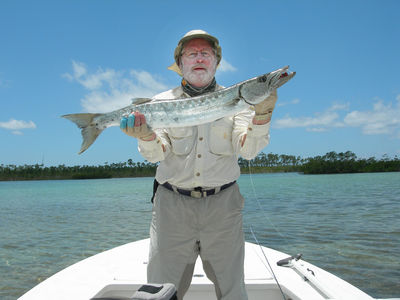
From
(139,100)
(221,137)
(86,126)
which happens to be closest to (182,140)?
(221,137)

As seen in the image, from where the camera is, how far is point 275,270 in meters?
4.29

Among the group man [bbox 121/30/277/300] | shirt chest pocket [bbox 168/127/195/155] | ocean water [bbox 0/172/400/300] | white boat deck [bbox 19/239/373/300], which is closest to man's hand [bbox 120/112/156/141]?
man [bbox 121/30/277/300]

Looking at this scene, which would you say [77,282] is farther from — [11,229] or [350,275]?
[11,229]

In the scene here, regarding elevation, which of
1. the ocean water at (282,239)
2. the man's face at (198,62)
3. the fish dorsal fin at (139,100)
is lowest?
the ocean water at (282,239)

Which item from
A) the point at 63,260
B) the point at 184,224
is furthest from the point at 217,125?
the point at 63,260

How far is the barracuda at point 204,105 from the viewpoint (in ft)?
8.50

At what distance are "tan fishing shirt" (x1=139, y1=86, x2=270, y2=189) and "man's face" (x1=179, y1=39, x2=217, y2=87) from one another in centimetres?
47

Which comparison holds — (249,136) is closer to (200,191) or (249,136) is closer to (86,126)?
(200,191)

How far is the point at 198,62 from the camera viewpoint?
3.03 meters

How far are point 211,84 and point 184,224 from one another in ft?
4.85

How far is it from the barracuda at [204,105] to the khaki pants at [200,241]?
0.77 metres

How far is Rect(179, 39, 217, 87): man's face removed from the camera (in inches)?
120

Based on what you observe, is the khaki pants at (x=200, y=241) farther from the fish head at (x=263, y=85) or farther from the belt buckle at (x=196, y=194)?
the fish head at (x=263, y=85)

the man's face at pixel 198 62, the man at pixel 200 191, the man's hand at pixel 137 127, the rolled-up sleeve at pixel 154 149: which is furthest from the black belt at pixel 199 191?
the man's face at pixel 198 62
